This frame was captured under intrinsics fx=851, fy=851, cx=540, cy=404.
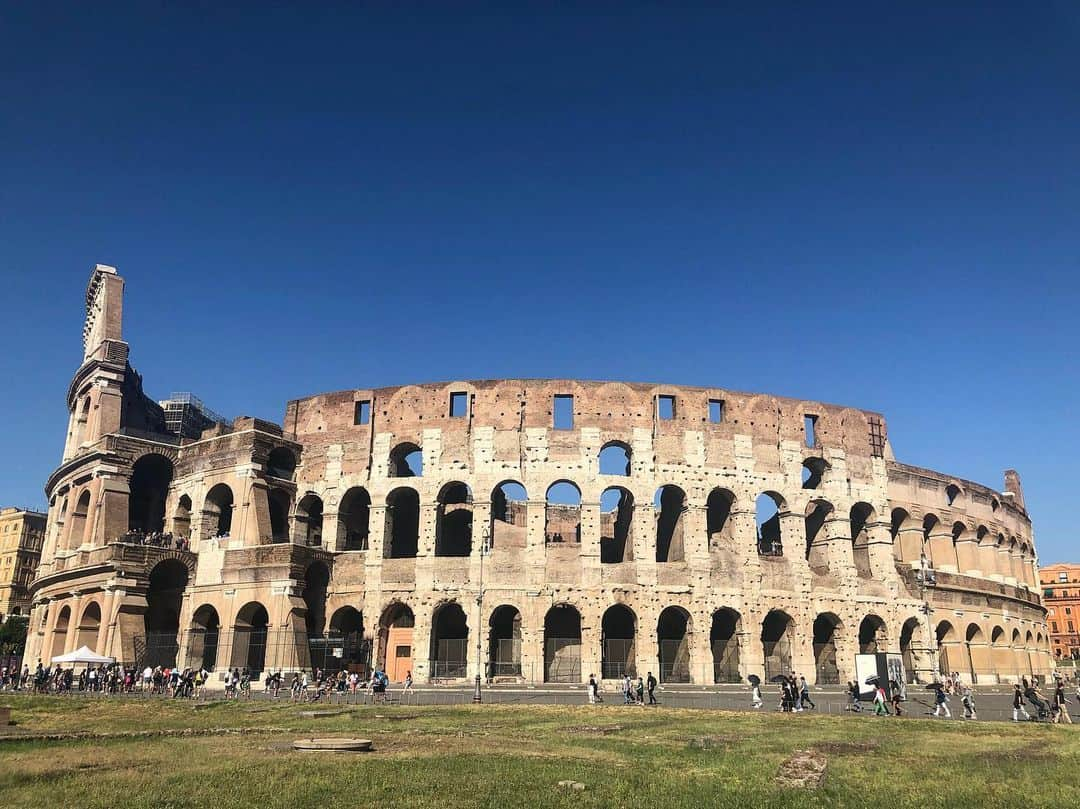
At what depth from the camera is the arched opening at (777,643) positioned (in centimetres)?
3962

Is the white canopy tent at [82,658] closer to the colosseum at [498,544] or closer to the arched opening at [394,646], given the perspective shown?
the colosseum at [498,544]

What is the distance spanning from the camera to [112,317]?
154 ft

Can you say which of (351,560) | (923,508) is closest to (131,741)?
(351,560)

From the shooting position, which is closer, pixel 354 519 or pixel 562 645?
pixel 562 645

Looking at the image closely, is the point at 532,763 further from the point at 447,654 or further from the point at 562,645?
the point at 562,645

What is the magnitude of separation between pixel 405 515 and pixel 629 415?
41.2 ft

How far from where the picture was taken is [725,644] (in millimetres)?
39938

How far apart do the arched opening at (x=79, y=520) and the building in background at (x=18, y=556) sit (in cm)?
4600

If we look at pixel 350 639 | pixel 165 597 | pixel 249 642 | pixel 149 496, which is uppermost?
pixel 149 496

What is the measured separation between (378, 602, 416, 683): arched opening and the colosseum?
13cm

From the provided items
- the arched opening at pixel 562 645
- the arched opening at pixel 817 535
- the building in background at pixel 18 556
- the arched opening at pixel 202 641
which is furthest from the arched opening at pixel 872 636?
the building in background at pixel 18 556

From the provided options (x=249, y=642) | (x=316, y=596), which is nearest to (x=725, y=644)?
(x=316, y=596)

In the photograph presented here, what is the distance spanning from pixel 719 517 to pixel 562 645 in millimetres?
10744

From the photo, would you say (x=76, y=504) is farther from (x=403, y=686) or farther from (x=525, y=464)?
(x=525, y=464)
